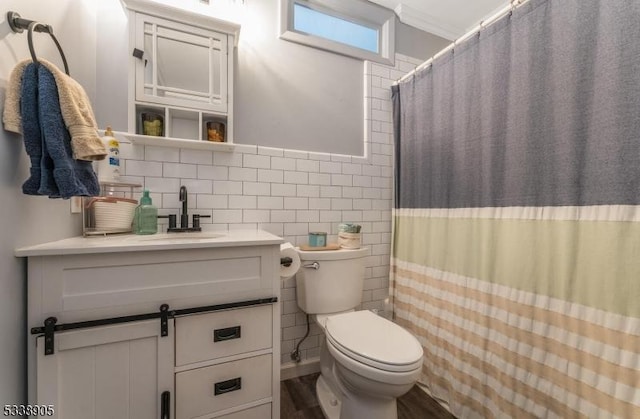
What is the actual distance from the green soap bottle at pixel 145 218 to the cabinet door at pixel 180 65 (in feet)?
1.58

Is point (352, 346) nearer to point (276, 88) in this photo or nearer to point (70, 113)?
point (70, 113)

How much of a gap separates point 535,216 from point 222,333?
1.30 metres

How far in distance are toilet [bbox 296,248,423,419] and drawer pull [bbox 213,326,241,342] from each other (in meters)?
0.40

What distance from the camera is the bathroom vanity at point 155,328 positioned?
764mm

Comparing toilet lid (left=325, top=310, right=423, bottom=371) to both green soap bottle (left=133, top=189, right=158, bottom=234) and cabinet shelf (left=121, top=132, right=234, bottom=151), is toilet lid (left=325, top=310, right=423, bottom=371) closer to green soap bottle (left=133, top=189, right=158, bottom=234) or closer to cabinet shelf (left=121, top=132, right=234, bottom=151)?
green soap bottle (left=133, top=189, right=158, bottom=234)

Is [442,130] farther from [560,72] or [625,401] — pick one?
[625,401]

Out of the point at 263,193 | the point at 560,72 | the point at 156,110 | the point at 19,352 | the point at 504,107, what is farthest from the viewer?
the point at 263,193

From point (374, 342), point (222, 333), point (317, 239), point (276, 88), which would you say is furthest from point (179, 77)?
point (374, 342)

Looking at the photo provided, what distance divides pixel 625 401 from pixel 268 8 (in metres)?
2.30

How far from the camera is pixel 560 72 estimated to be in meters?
0.96

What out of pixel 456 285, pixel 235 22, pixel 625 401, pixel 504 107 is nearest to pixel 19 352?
pixel 235 22

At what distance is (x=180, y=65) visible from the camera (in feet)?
4.21

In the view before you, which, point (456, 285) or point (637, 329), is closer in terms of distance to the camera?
point (637, 329)

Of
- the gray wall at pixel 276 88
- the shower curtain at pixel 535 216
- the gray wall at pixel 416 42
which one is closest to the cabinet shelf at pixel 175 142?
the gray wall at pixel 276 88
